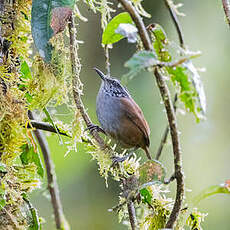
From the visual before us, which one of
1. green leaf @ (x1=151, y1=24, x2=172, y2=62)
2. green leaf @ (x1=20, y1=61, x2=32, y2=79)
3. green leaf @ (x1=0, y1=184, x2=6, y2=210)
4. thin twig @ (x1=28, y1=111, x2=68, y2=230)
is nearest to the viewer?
green leaf @ (x1=151, y1=24, x2=172, y2=62)

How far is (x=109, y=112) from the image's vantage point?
2.47m

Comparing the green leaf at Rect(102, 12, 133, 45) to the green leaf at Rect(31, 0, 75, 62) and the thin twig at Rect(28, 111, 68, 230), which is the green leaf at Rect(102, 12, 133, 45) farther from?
the thin twig at Rect(28, 111, 68, 230)

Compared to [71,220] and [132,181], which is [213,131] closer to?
[71,220]

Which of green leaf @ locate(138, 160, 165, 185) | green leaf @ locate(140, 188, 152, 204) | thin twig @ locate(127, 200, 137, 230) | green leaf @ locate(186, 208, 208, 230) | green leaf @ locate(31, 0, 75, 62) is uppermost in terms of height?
green leaf @ locate(31, 0, 75, 62)

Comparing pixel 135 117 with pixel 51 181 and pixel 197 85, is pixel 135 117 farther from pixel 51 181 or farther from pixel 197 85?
pixel 197 85

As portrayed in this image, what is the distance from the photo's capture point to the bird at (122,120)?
7.99 feet

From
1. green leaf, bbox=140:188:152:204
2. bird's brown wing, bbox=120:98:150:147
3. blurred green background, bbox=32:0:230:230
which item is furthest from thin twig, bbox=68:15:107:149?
blurred green background, bbox=32:0:230:230

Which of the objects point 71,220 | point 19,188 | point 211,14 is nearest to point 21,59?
point 19,188

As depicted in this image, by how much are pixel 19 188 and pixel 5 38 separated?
1.89ft

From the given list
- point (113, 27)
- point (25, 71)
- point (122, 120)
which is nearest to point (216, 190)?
point (113, 27)

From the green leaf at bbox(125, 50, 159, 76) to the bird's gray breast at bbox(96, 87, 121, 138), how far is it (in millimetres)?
1173

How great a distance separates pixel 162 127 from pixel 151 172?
4009 mm

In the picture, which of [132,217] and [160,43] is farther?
[132,217]

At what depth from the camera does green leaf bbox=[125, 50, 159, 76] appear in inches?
48.9
